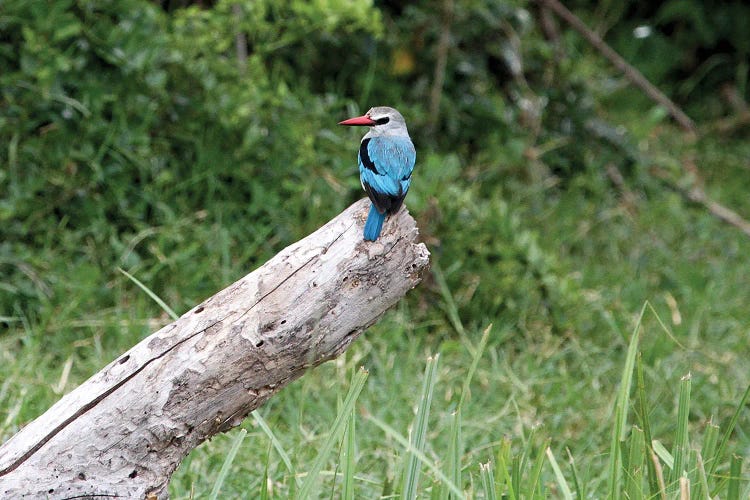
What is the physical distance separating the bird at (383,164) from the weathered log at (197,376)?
0.10 meters

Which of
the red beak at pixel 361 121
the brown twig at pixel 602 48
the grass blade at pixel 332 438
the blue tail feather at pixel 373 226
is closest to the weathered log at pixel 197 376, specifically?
the blue tail feather at pixel 373 226

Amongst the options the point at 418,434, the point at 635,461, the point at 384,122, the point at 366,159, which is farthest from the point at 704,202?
the point at 418,434

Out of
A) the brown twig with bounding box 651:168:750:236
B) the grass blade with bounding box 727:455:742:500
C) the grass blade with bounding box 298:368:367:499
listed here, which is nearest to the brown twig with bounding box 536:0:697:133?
the brown twig with bounding box 651:168:750:236

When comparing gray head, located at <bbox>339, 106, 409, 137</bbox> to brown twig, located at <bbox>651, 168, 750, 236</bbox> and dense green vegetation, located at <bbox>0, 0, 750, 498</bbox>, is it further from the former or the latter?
brown twig, located at <bbox>651, 168, 750, 236</bbox>

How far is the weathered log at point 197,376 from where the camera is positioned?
1726mm

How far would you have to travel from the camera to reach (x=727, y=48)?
638cm

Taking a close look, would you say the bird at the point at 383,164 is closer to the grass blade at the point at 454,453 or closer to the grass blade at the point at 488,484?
the grass blade at the point at 454,453

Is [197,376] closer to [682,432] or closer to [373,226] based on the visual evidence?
[373,226]

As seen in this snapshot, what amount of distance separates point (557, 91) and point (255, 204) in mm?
1799

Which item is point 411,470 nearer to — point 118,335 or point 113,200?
point 118,335

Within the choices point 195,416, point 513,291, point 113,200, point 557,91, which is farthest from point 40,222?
point 557,91

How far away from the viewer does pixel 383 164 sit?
7.11 ft

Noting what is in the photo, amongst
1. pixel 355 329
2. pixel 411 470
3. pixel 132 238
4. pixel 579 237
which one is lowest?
pixel 579 237

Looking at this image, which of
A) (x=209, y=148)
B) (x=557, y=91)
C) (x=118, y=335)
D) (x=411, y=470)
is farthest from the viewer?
(x=557, y=91)
